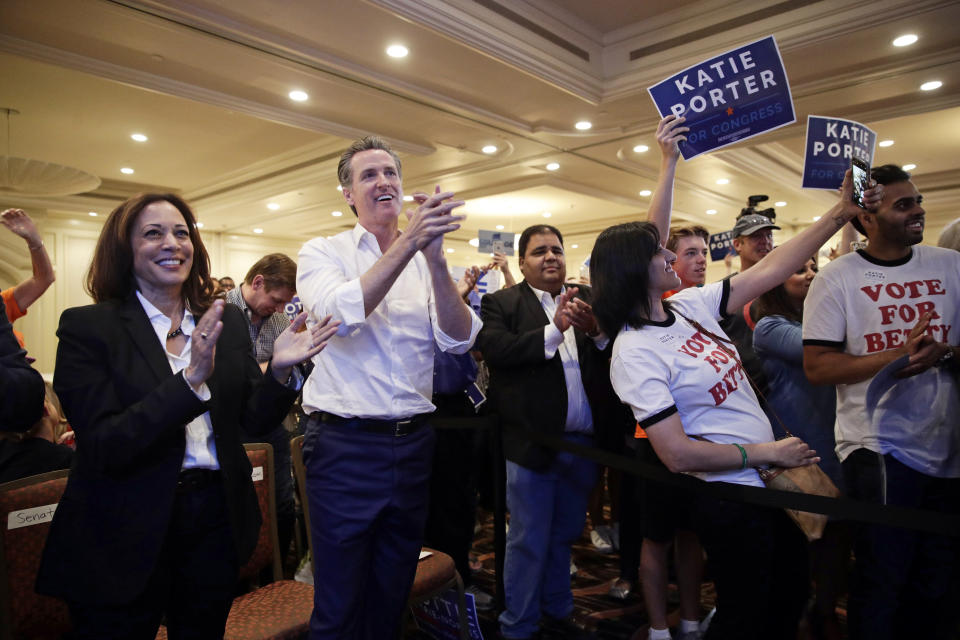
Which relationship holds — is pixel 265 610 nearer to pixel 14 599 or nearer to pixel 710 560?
pixel 14 599

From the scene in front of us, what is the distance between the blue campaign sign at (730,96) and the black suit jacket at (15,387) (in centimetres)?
182

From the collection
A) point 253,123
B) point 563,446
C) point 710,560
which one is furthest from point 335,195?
point 710,560

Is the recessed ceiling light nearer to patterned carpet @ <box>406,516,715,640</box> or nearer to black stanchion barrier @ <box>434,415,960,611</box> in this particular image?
patterned carpet @ <box>406,516,715,640</box>

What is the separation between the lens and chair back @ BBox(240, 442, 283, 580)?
1.97 meters

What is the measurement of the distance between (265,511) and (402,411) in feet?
2.76

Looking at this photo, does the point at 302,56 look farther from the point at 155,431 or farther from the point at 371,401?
the point at 155,431

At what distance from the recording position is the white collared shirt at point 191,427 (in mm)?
1339

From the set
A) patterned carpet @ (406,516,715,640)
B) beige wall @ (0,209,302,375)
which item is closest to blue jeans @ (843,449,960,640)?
patterned carpet @ (406,516,715,640)

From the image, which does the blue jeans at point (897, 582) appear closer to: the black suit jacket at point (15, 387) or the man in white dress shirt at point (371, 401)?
the man in white dress shirt at point (371, 401)

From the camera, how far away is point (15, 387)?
130cm

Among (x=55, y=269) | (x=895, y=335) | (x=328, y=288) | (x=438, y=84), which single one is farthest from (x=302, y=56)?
(x=55, y=269)

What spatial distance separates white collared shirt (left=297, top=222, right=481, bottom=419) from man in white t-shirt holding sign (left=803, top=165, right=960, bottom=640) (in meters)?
1.15

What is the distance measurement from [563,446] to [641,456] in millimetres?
301

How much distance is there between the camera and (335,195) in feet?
28.9
